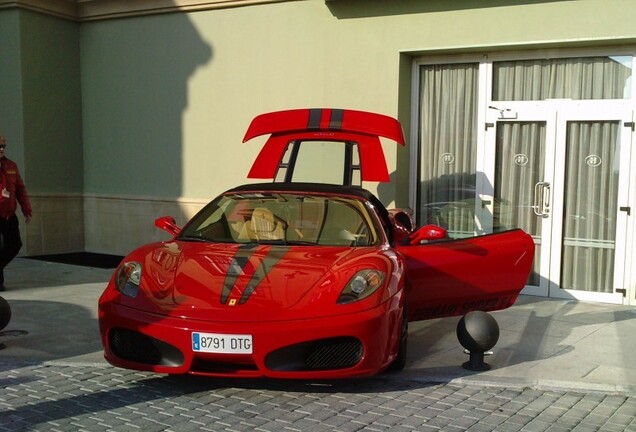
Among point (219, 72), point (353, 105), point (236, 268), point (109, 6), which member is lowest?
point (236, 268)

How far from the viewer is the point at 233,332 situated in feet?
13.5

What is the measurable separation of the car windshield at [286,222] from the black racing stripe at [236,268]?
29 centimetres

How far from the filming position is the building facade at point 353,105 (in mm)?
8141

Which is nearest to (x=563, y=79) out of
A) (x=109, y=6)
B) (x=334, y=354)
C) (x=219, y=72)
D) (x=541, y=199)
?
(x=541, y=199)

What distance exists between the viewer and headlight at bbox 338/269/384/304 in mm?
4380

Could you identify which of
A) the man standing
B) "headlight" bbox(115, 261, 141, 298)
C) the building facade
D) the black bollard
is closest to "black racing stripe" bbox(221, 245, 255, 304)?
"headlight" bbox(115, 261, 141, 298)

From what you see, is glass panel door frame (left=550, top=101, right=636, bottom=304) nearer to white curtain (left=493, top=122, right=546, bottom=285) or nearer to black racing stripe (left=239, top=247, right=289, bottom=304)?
white curtain (left=493, top=122, right=546, bottom=285)

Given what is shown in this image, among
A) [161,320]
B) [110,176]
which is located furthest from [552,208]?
[110,176]

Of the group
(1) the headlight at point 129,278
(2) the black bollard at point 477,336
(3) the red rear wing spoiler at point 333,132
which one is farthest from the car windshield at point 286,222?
(3) the red rear wing spoiler at point 333,132

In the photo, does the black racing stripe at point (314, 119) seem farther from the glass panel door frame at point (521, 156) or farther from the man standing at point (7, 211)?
the man standing at point (7, 211)

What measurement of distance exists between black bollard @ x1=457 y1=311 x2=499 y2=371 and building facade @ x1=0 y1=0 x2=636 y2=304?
11.8 feet

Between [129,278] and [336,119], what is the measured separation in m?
3.40

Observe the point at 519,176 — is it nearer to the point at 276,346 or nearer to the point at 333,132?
the point at 333,132

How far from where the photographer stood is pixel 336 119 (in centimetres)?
743
